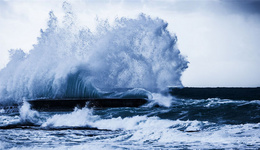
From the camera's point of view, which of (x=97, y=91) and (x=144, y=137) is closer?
(x=144, y=137)

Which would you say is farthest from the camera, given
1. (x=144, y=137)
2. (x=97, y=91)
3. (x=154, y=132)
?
(x=97, y=91)

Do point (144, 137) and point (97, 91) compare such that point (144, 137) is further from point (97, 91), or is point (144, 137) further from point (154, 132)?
point (97, 91)

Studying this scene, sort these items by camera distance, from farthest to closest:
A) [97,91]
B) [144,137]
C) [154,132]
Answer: [97,91]
[154,132]
[144,137]

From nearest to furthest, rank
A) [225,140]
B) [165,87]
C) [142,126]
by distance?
[225,140], [142,126], [165,87]

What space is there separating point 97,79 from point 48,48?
15.9 feet

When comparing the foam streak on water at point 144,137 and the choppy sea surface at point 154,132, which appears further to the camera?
the choppy sea surface at point 154,132

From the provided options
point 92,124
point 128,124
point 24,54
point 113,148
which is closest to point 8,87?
point 24,54

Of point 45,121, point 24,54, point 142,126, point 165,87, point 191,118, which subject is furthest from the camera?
point 24,54

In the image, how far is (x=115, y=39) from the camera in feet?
74.1

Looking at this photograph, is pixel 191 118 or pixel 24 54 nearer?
pixel 191 118

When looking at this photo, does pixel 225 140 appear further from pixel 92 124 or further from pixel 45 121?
pixel 45 121

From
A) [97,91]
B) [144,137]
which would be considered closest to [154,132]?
[144,137]

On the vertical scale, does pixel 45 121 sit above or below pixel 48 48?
below

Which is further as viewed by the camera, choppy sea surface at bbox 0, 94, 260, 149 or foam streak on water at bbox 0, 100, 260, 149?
choppy sea surface at bbox 0, 94, 260, 149
